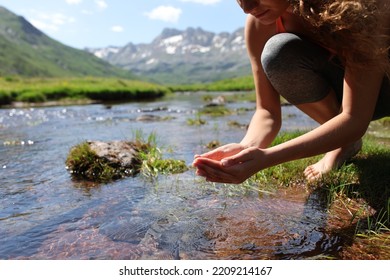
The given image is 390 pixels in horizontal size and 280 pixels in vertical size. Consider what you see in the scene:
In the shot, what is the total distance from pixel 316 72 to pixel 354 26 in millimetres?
1118

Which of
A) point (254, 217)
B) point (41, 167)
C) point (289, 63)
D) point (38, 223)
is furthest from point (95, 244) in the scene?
point (41, 167)

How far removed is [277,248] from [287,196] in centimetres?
120

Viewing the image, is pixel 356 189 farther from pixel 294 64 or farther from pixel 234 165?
pixel 234 165

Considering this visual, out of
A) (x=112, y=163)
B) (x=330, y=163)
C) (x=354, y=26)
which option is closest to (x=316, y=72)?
(x=330, y=163)

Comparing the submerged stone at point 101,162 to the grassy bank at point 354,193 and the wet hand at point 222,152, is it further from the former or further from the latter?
the wet hand at point 222,152

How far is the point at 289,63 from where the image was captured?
353 cm

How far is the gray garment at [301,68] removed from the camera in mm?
3508

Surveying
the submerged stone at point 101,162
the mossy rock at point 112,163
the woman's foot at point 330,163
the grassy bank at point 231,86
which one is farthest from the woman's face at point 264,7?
the grassy bank at point 231,86

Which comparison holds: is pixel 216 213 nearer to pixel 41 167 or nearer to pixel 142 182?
pixel 142 182

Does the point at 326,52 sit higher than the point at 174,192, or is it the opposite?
the point at 326,52

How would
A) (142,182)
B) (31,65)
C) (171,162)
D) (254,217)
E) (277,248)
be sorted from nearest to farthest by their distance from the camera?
(277,248) → (254,217) → (142,182) → (171,162) → (31,65)

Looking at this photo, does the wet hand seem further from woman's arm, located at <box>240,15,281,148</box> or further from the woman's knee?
the woman's knee

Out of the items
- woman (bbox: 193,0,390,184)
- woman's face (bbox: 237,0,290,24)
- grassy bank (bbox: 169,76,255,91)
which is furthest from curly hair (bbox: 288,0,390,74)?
grassy bank (bbox: 169,76,255,91)

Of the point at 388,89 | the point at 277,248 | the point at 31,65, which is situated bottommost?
the point at 277,248
